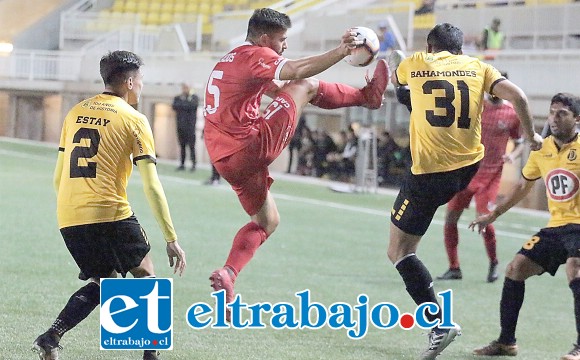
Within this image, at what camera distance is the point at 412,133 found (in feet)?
22.3

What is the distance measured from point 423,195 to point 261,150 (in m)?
1.08

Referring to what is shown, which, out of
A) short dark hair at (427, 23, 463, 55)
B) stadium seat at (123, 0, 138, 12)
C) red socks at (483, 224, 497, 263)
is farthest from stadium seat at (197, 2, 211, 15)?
short dark hair at (427, 23, 463, 55)

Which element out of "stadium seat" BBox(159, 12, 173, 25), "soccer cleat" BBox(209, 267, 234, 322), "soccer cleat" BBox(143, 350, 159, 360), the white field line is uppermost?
"stadium seat" BBox(159, 12, 173, 25)

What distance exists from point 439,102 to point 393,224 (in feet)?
2.82

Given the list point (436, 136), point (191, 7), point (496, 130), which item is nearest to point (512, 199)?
point (436, 136)

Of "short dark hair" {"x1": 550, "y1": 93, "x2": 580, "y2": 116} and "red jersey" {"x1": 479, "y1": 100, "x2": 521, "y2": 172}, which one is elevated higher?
"short dark hair" {"x1": 550, "y1": 93, "x2": 580, "y2": 116}

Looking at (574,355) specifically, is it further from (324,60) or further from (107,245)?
(107,245)

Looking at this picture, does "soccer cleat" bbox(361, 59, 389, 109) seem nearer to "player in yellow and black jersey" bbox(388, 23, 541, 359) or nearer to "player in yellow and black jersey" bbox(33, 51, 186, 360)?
"player in yellow and black jersey" bbox(388, 23, 541, 359)

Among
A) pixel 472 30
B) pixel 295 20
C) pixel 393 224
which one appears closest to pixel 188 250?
pixel 393 224

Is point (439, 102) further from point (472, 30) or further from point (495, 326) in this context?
point (472, 30)

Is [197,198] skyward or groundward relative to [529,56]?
groundward

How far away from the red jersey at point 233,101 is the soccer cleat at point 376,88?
67cm

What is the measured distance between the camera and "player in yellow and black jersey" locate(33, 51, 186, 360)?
5.68 metres

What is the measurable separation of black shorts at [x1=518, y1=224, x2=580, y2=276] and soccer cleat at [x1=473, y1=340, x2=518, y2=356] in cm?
60
